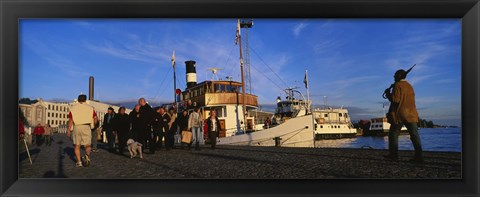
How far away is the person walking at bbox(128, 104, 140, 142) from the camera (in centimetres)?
981

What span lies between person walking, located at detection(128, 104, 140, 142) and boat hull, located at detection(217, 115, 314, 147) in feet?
35.9

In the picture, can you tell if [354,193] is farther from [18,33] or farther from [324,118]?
[324,118]

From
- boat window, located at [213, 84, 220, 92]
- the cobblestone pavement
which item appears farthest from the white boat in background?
the cobblestone pavement

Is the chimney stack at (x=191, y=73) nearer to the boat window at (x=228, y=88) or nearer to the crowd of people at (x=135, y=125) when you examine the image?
the boat window at (x=228, y=88)

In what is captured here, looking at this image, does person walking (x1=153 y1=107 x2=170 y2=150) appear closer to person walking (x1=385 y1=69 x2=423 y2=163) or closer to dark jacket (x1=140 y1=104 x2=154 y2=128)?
dark jacket (x1=140 y1=104 x2=154 y2=128)

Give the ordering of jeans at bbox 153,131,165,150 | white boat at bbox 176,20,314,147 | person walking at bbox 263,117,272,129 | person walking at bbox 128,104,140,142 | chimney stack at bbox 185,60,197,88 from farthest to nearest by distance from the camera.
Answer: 1. person walking at bbox 263,117,272,129
2. white boat at bbox 176,20,314,147
3. chimney stack at bbox 185,60,197,88
4. jeans at bbox 153,131,165,150
5. person walking at bbox 128,104,140,142

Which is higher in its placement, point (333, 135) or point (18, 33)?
point (18, 33)

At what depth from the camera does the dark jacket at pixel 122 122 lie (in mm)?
10352
